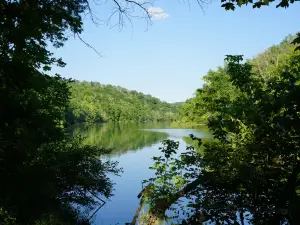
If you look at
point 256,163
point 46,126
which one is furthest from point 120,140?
point 256,163

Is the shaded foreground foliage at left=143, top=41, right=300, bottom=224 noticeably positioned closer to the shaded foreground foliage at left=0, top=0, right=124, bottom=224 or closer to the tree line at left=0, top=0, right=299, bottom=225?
the tree line at left=0, top=0, right=299, bottom=225

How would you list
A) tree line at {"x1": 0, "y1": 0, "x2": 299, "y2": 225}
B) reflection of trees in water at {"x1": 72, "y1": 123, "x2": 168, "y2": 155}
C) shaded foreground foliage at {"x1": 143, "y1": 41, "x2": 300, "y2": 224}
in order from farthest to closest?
reflection of trees in water at {"x1": 72, "y1": 123, "x2": 168, "y2": 155} < tree line at {"x1": 0, "y1": 0, "x2": 299, "y2": 225} < shaded foreground foliage at {"x1": 143, "y1": 41, "x2": 300, "y2": 224}

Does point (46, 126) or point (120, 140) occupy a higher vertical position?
point (46, 126)

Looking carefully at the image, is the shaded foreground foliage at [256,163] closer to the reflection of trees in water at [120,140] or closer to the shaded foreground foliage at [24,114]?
the shaded foreground foliage at [24,114]

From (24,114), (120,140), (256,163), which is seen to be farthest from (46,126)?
(120,140)

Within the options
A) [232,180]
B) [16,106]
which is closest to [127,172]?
[16,106]

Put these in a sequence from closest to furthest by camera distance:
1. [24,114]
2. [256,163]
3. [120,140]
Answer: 1. [256,163]
2. [24,114]
3. [120,140]

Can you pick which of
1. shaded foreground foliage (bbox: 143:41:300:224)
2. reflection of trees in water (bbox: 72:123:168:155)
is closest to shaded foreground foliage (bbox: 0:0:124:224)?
shaded foreground foliage (bbox: 143:41:300:224)

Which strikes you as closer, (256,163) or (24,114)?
(256,163)

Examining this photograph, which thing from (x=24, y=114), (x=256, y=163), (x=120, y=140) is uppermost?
(x=24, y=114)

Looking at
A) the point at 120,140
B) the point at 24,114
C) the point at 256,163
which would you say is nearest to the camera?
the point at 256,163

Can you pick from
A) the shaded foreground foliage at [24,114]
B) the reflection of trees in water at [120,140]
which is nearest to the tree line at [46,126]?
the shaded foreground foliage at [24,114]

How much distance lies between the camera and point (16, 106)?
516 cm

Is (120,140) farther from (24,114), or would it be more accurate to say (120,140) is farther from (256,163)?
(256,163)
